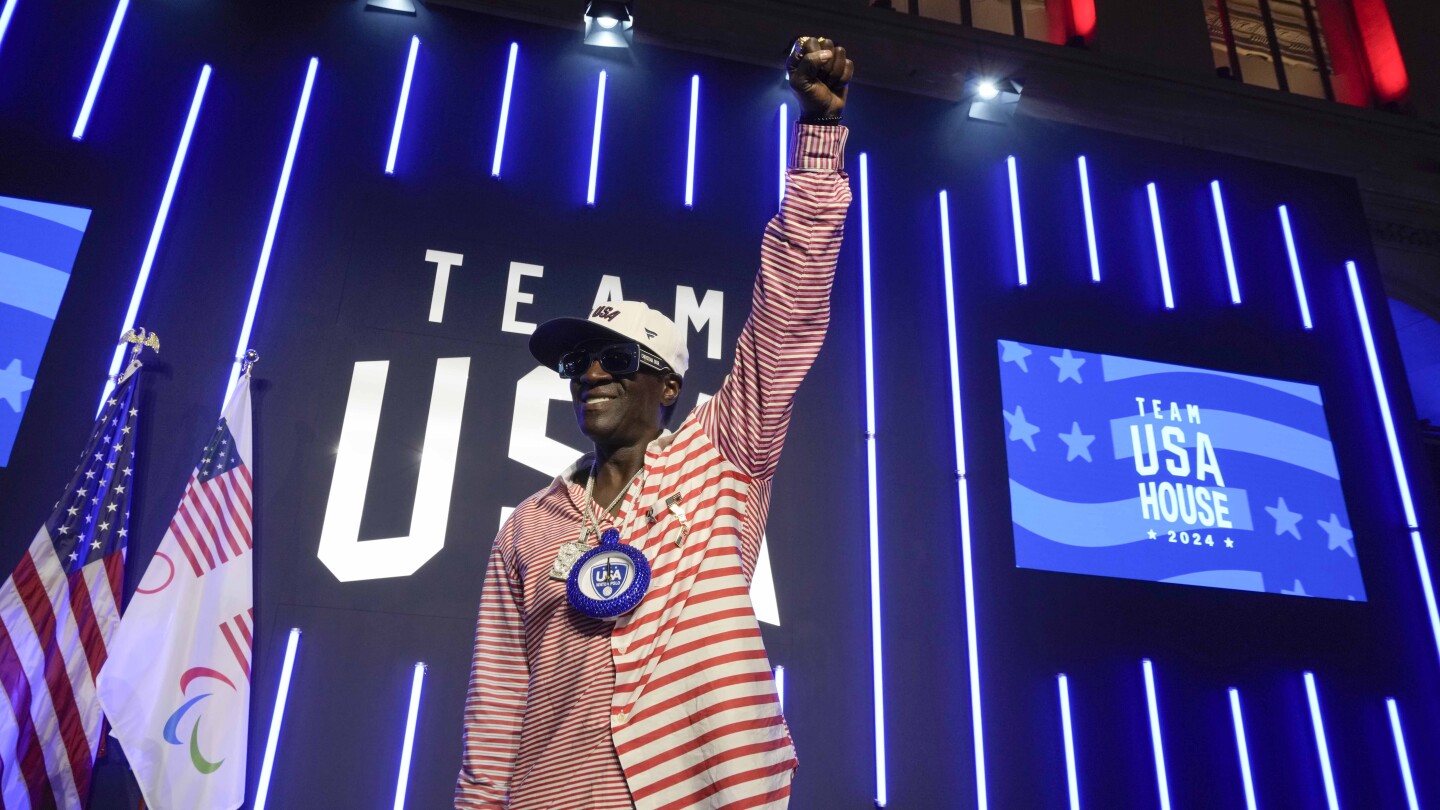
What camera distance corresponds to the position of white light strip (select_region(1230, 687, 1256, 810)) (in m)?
4.12

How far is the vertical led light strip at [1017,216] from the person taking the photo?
16.5 ft

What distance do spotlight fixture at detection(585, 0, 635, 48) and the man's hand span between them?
3617 mm

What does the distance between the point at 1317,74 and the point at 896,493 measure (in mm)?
4580

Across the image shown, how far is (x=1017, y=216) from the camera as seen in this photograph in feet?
16.9

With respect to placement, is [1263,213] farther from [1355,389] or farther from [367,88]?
[367,88]

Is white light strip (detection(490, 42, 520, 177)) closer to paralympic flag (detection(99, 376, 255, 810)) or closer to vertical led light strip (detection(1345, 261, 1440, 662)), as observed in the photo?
paralympic flag (detection(99, 376, 255, 810))

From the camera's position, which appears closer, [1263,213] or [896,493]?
[896,493]

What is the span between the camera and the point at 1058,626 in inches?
169

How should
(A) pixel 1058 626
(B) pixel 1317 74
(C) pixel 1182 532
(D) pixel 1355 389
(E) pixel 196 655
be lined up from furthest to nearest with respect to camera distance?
1. (B) pixel 1317 74
2. (D) pixel 1355 389
3. (C) pixel 1182 532
4. (A) pixel 1058 626
5. (E) pixel 196 655

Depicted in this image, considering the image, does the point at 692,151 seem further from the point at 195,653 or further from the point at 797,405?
the point at 195,653

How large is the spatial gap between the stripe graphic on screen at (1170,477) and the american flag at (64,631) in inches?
127

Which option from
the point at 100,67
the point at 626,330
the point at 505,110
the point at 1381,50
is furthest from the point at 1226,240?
the point at 100,67

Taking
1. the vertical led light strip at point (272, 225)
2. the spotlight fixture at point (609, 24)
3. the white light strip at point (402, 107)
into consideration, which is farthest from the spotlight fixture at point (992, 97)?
the vertical led light strip at point (272, 225)

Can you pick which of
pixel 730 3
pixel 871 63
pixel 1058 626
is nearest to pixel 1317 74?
pixel 871 63
